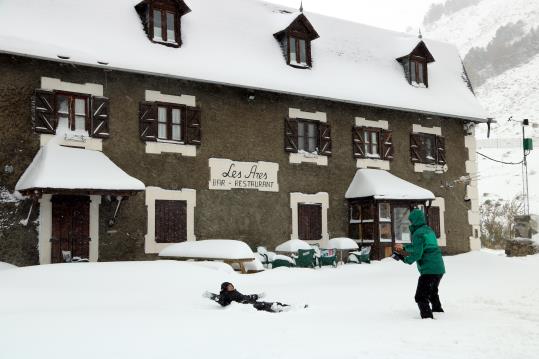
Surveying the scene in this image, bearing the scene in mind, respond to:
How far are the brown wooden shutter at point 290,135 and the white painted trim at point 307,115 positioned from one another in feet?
0.61

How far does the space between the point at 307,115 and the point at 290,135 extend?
2.98 feet

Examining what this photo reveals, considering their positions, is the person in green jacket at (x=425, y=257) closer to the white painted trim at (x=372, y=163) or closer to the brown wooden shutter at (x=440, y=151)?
the white painted trim at (x=372, y=163)

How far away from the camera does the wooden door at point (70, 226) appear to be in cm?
1296

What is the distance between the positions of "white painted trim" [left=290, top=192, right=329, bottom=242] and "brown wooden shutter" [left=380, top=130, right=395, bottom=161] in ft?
8.78

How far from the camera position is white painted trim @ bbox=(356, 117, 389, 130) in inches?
711

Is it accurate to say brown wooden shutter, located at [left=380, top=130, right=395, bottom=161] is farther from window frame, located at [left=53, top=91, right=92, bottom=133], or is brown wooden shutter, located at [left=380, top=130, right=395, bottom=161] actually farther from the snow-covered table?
window frame, located at [left=53, top=91, right=92, bottom=133]

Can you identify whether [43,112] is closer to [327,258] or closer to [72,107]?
[72,107]

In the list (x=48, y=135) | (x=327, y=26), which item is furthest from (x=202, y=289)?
(x=327, y=26)

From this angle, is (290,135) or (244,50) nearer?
(244,50)

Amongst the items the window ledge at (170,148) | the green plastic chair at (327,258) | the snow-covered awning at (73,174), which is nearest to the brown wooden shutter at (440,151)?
the green plastic chair at (327,258)

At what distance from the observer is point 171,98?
14.7m

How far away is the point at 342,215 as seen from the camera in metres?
17.5

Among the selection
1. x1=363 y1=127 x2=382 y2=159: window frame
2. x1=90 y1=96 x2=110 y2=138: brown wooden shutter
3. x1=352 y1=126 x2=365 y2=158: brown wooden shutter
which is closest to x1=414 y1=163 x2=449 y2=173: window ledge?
x1=363 y1=127 x2=382 y2=159: window frame

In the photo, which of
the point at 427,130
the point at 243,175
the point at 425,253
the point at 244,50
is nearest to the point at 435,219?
the point at 427,130
